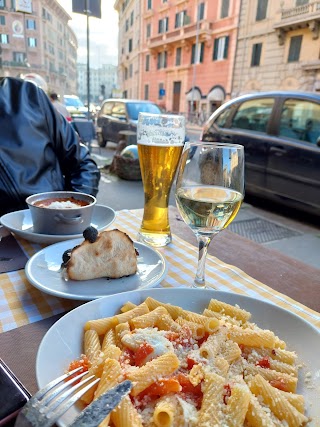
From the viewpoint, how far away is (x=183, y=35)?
17281 millimetres

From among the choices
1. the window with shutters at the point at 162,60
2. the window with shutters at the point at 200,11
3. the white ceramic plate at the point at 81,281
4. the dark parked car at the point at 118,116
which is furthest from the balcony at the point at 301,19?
the white ceramic plate at the point at 81,281

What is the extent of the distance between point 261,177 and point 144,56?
1984 cm

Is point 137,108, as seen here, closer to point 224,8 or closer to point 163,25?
point 224,8

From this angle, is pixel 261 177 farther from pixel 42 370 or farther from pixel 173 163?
pixel 42 370

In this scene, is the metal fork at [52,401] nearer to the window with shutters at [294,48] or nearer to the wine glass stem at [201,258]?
the wine glass stem at [201,258]

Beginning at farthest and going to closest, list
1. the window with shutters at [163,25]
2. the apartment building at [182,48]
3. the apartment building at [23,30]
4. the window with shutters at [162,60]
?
1. the window with shutters at [162,60]
2. the window with shutters at [163,25]
3. the apartment building at [182,48]
4. the apartment building at [23,30]

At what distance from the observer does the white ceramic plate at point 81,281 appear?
62cm

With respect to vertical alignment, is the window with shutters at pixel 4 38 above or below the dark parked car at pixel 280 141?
above

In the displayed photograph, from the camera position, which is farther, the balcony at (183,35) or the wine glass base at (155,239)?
the balcony at (183,35)

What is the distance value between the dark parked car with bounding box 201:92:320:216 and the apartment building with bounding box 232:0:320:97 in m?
7.78

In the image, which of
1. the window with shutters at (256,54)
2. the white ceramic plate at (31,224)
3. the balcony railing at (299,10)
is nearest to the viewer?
the white ceramic plate at (31,224)

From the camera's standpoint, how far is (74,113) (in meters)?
11.2

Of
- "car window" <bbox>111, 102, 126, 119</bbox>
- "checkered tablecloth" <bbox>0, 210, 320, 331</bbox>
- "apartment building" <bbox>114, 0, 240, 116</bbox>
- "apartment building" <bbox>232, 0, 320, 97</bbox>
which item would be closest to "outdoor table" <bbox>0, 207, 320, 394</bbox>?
"checkered tablecloth" <bbox>0, 210, 320, 331</bbox>

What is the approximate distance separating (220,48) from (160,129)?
16651 mm
